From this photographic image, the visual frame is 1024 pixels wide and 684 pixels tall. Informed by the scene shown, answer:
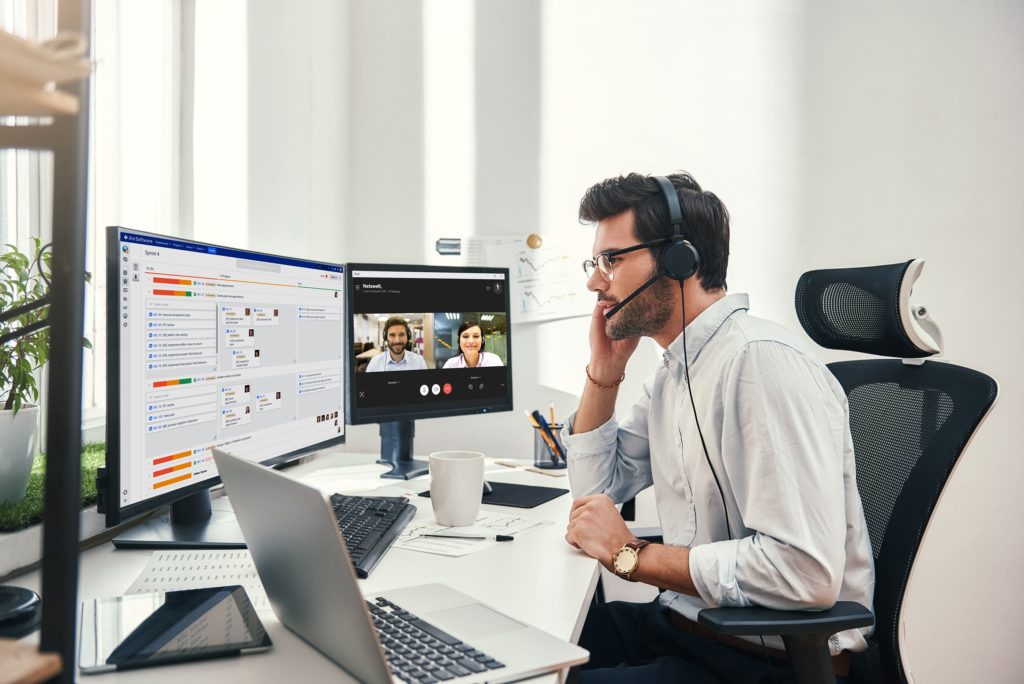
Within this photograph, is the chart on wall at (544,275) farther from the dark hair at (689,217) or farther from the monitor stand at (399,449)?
the dark hair at (689,217)

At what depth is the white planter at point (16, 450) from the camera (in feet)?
3.45

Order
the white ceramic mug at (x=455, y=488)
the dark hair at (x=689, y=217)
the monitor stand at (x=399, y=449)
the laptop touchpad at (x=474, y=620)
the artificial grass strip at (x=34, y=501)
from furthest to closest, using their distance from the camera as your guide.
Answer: the monitor stand at (x=399, y=449) → the dark hair at (x=689, y=217) → the white ceramic mug at (x=455, y=488) → the artificial grass strip at (x=34, y=501) → the laptop touchpad at (x=474, y=620)

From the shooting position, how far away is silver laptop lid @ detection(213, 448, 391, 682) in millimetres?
601

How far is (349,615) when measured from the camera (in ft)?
2.08

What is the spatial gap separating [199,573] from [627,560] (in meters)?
0.58

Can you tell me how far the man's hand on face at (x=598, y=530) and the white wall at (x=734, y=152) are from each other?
100 cm

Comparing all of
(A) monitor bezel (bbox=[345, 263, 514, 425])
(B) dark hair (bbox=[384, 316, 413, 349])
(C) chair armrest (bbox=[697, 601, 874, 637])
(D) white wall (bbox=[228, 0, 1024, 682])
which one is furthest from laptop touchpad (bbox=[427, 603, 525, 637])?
(D) white wall (bbox=[228, 0, 1024, 682])

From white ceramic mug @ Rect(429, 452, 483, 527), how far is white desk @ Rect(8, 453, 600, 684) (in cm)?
9

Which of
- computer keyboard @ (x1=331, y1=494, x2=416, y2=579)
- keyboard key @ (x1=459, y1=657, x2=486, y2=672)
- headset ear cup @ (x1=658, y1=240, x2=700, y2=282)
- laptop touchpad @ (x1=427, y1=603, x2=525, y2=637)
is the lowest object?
laptop touchpad @ (x1=427, y1=603, x2=525, y2=637)

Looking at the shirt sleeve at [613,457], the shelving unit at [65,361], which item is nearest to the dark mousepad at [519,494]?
the shirt sleeve at [613,457]

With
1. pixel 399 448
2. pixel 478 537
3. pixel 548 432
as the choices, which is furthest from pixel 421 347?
pixel 478 537

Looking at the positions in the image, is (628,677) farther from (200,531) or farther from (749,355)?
(200,531)

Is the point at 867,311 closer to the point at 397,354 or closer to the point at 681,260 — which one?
the point at 681,260

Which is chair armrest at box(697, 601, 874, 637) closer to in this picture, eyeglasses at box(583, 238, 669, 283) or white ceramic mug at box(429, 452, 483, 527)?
white ceramic mug at box(429, 452, 483, 527)
